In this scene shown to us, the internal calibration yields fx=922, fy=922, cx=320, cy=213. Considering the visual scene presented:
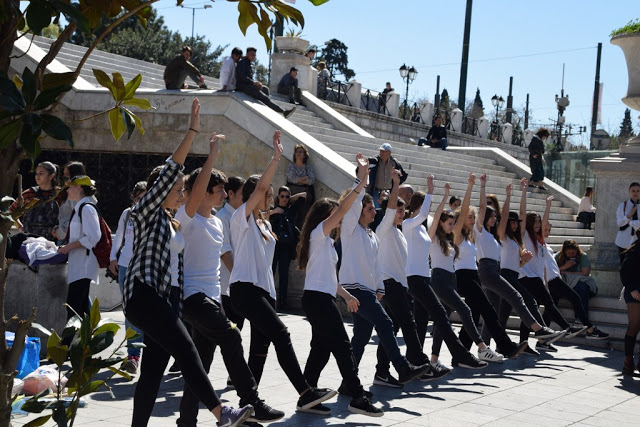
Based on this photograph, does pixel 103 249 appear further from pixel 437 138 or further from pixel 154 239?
pixel 437 138

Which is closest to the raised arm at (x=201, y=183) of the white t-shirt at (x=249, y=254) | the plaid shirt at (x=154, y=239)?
the plaid shirt at (x=154, y=239)

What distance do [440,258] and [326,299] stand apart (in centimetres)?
268

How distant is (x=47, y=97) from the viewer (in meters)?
2.54

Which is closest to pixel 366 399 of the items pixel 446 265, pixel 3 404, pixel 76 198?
pixel 446 265

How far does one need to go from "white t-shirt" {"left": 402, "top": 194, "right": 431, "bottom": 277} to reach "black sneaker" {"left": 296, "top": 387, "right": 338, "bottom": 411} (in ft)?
7.79

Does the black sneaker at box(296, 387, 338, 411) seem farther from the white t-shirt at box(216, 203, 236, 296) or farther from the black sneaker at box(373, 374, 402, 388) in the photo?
the black sneaker at box(373, 374, 402, 388)

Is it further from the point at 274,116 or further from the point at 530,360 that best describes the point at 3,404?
the point at 274,116

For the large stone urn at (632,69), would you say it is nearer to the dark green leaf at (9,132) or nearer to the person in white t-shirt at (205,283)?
the person in white t-shirt at (205,283)

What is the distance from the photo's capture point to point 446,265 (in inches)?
371

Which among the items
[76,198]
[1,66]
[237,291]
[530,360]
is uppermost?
[1,66]

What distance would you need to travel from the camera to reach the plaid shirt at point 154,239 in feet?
17.6

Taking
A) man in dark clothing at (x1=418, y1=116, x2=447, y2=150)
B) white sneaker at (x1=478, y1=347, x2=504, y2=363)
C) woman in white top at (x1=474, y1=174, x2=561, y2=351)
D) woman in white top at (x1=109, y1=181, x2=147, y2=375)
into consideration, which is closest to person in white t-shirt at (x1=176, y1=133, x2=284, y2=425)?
woman in white top at (x1=109, y1=181, x2=147, y2=375)

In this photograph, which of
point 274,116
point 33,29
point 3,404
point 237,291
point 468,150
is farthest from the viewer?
point 468,150

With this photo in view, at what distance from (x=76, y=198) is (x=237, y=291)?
2.67 metres
